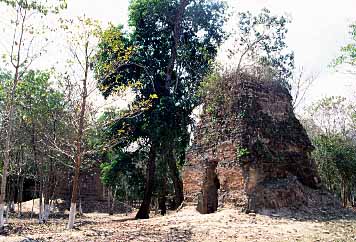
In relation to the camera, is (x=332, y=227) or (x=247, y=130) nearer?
(x=332, y=227)

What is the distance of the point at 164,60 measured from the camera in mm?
21219

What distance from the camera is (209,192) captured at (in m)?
15.3

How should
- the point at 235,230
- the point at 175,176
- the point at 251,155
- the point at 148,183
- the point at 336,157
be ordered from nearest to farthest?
1. the point at 235,230
2. the point at 251,155
3. the point at 148,183
4. the point at 175,176
5. the point at 336,157

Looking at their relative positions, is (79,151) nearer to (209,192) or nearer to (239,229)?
(209,192)

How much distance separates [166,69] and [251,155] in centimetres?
901

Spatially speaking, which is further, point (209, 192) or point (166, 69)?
point (166, 69)

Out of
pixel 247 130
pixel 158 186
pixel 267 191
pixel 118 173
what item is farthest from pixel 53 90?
pixel 267 191

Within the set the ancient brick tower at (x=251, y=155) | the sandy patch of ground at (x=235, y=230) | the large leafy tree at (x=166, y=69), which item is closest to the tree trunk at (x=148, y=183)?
the large leafy tree at (x=166, y=69)

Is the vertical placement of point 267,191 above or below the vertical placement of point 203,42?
below

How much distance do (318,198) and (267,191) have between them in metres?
1.91

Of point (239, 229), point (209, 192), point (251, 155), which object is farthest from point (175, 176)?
point (239, 229)

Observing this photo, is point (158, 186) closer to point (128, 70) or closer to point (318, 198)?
point (128, 70)

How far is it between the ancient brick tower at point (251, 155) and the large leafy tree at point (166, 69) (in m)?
3.57

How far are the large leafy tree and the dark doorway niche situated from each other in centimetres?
431
